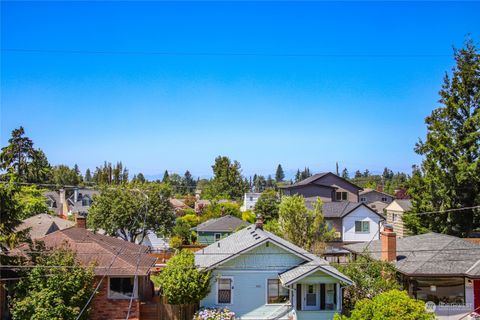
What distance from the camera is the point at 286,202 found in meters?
37.7

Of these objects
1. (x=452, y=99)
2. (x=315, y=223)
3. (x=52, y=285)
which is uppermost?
(x=452, y=99)

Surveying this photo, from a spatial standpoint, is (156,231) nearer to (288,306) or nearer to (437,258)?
(288,306)

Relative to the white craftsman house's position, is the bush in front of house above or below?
below

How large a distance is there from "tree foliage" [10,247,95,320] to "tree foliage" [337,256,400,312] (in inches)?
579

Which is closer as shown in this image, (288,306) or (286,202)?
(288,306)

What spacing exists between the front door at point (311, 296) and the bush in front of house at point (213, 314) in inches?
163

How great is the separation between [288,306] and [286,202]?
1109 cm

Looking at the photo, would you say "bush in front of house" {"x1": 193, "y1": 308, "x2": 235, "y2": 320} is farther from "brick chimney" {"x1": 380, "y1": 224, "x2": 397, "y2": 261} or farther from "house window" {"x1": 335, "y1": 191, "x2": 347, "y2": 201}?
"house window" {"x1": 335, "y1": 191, "x2": 347, "y2": 201}

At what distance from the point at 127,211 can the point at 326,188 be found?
3347 centimetres

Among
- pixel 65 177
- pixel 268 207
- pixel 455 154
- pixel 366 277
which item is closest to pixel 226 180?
pixel 65 177

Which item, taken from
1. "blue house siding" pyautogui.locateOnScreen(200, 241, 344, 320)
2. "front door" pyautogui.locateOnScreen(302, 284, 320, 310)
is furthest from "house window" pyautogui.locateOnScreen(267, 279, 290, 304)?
"front door" pyautogui.locateOnScreen(302, 284, 320, 310)

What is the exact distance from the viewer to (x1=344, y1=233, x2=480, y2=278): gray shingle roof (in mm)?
27375

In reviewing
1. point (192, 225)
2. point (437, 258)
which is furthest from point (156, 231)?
point (437, 258)

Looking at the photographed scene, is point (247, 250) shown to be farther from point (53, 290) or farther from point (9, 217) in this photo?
point (9, 217)
